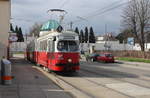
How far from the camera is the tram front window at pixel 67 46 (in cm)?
2166

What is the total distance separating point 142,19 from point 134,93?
58160 millimetres

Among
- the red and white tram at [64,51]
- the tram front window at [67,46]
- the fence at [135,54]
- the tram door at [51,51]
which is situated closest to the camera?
the red and white tram at [64,51]

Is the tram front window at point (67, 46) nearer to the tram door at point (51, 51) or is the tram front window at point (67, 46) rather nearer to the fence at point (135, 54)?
the tram door at point (51, 51)

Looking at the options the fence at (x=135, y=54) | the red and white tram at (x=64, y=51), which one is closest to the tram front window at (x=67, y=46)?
the red and white tram at (x=64, y=51)

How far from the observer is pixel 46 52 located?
24.6 metres

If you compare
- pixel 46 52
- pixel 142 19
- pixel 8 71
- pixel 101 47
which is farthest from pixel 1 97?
pixel 101 47

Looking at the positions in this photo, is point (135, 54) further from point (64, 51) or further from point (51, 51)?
point (64, 51)

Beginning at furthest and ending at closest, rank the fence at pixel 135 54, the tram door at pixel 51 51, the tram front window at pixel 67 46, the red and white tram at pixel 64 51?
the fence at pixel 135 54 < the tram door at pixel 51 51 < the tram front window at pixel 67 46 < the red and white tram at pixel 64 51

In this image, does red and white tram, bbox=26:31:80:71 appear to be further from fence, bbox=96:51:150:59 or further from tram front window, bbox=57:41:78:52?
fence, bbox=96:51:150:59

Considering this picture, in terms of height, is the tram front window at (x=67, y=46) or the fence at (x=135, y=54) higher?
the tram front window at (x=67, y=46)

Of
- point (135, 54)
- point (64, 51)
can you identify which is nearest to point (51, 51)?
point (64, 51)

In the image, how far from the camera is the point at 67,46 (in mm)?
21812

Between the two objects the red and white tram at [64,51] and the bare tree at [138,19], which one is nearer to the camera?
the red and white tram at [64,51]

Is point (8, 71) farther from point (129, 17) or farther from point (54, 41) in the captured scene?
point (129, 17)
